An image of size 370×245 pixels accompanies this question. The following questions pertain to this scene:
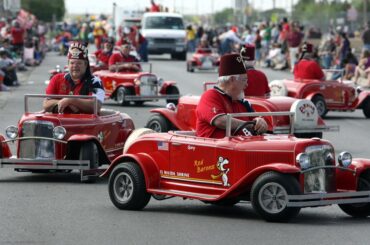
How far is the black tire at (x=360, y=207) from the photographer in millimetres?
11719

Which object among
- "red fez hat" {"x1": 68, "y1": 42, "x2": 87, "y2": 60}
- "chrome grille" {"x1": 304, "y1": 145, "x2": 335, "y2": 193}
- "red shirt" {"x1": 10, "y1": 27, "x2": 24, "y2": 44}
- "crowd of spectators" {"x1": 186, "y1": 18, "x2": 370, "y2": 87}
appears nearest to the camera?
"chrome grille" {"x1": 304, "y1": 145, "x2": 335, "y2": 193}

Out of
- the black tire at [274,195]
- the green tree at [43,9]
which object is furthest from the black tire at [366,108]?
the green tree at [43,9]

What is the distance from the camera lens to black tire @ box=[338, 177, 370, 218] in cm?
1172

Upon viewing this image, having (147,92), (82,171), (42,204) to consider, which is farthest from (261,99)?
(147,92)

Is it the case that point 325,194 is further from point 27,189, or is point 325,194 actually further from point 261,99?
point 261,99

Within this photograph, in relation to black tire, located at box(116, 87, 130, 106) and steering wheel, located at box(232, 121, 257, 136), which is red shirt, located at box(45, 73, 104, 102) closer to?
steering wheel, located at box(232, 121, 257, 136)

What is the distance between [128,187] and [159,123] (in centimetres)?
796

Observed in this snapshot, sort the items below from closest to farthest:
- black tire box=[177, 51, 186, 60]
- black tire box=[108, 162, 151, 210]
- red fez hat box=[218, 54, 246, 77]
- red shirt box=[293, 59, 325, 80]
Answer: red fez hat box=[218, 54, 246, 77] → black tire box=[108, 162, 151, 210] → red shirt box=[293, 59, 325, 80] → black tire box=[177, 51, 186, 60]

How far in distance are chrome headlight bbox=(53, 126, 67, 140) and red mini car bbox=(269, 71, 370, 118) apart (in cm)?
1059

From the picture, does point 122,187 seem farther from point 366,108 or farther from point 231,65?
point 366,108

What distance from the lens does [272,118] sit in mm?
19312

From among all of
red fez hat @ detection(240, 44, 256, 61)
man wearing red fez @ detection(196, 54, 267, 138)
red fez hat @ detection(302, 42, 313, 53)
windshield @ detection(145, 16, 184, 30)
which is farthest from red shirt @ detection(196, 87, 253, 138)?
windshield @ detection(145, 16, 184, 30)

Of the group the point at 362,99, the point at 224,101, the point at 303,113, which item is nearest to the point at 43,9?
the point at 362,99

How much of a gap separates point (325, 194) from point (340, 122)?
14947mm
